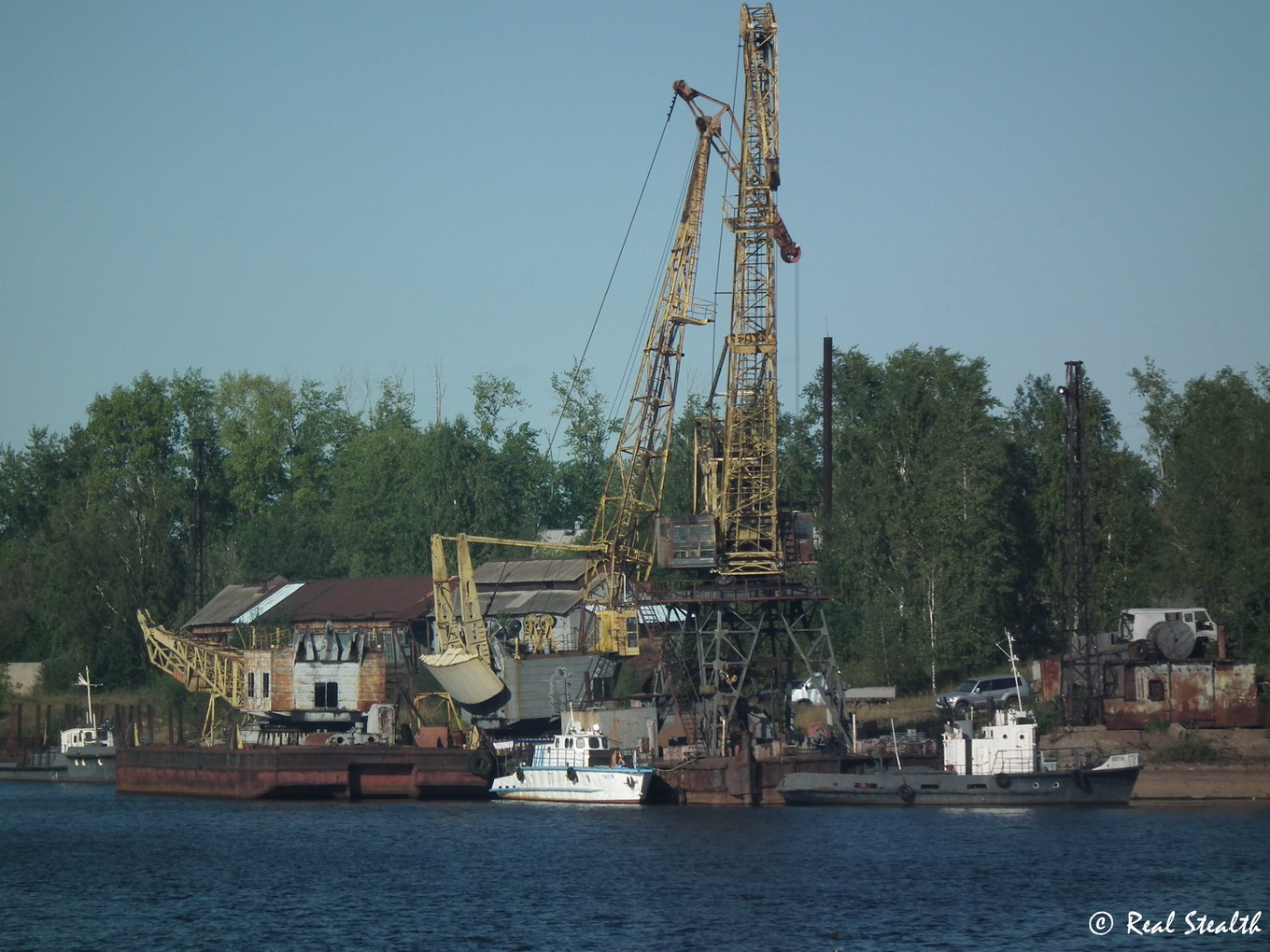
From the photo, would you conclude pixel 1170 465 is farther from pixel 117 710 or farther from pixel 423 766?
pixel 117 710

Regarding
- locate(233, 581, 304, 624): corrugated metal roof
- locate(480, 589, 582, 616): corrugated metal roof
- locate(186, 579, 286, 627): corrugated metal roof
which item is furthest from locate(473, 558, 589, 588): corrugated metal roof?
locate(186, 579, 286, 627): corrugated metal roof

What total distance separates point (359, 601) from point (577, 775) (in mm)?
31198

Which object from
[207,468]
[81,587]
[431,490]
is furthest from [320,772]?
[207,468]

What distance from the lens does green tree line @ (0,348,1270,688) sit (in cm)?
7969

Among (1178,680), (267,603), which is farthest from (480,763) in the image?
(267,603)

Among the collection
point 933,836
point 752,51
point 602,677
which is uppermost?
point 752,51

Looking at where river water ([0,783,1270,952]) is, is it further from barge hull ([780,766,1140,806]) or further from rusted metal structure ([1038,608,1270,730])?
rusted metal structure ([1038,608,1270,730])

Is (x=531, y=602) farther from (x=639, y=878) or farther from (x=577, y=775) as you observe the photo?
(x=639, y=878)

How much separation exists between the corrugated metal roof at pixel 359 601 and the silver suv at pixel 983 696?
3035 centimetres

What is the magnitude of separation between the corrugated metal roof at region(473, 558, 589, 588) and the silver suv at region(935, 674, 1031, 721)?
2436cm

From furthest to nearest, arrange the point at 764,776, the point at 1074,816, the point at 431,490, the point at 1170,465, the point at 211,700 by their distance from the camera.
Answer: the point at 431,490, the point at 1170,465, the point at 211,700, the point at 764,776, the point at 1074,816

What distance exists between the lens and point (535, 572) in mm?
89938

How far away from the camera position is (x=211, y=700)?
259 feet

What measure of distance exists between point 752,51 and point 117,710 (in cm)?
4522
